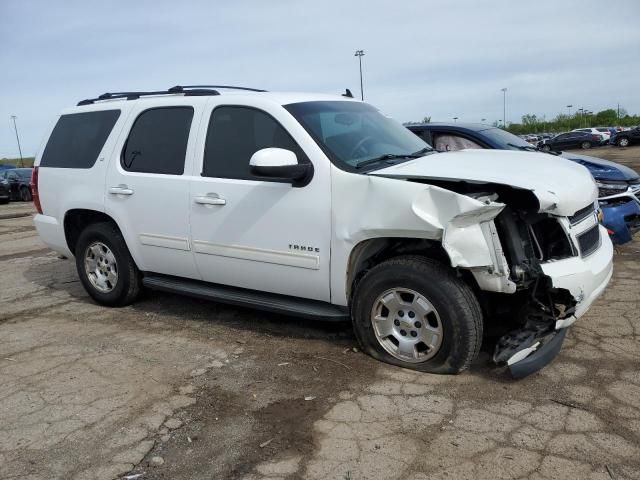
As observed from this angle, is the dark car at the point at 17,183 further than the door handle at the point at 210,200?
Yes

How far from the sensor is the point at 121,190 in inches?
195

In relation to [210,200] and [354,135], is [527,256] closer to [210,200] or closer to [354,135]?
[354,135]

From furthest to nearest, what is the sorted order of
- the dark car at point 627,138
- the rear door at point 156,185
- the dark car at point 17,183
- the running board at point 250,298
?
the dark car at point 627,138, the dark car at point 17,183, the rear door at point 156,185, the running board at point 250,298

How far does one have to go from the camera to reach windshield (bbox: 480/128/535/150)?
6492mm

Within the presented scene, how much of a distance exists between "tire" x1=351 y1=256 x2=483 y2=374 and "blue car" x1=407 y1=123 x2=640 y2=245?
10.0 ft

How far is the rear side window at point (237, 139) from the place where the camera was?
4.18 m

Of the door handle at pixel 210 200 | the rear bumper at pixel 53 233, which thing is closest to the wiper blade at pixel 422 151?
the door handle at pixel 210 200

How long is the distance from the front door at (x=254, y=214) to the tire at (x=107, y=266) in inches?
39.3

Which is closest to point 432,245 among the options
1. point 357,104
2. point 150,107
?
point 357,104

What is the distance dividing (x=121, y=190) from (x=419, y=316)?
285 cm

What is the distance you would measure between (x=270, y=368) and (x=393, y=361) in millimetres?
842

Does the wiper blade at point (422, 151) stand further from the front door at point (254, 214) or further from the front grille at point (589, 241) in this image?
the front grille at point (589, 241)

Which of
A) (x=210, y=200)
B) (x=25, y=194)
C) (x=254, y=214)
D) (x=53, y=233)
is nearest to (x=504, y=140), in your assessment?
(x=254, y=214)

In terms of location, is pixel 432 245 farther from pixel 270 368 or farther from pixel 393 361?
pixel 270 368
